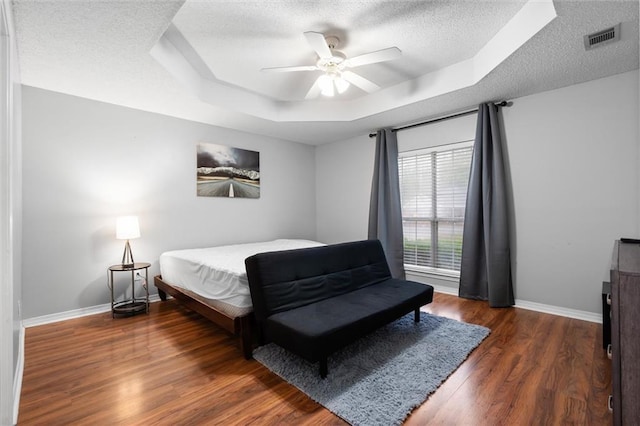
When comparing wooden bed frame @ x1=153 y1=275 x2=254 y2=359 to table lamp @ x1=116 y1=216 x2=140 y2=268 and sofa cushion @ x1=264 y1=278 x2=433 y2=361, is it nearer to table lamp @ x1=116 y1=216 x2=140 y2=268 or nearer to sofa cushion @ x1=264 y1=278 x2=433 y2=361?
sofa cushion @ x1=264 y1=278 x2=433 y2=361

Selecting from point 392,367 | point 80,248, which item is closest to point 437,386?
point 392,367

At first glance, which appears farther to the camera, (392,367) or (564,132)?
(564,132)

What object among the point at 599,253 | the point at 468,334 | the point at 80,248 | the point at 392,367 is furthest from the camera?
the point at 80,248

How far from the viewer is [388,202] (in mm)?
4348

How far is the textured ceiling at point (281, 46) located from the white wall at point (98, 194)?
256mm

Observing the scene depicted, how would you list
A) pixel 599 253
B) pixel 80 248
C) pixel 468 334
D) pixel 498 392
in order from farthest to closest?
pixel 80 248
pixel 599 253
pixel 468 334
pixel 498 392

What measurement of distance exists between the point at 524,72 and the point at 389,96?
4.70 feet

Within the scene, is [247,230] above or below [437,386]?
above

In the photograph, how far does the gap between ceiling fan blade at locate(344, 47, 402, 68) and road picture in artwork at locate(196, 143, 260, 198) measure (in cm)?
252

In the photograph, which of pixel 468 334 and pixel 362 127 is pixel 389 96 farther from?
pixel 468 334

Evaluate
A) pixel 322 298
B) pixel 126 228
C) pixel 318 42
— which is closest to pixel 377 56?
pixel 318 42

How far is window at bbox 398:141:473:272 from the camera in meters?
3.83

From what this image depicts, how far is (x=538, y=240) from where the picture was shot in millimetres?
3168

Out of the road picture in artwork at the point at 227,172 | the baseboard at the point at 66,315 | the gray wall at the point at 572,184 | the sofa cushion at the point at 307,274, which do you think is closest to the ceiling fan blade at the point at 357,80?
the sofa cushion at the point at 307,274
